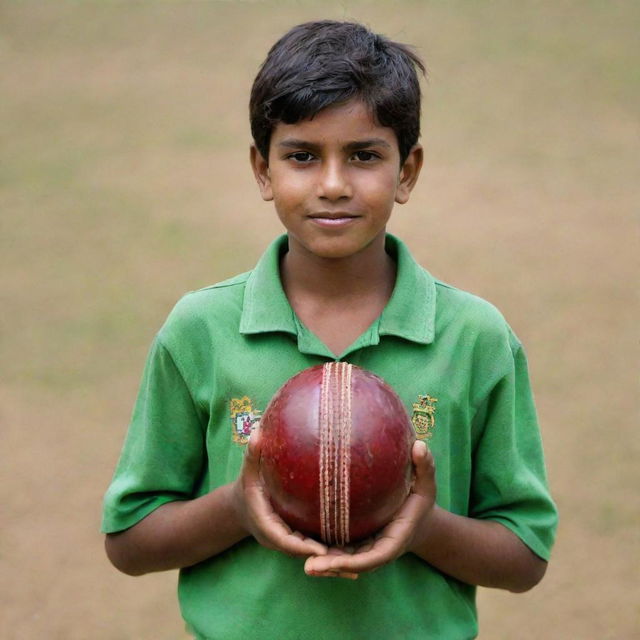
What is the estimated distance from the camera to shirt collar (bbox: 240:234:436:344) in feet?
7.07

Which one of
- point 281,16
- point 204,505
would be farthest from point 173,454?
point 281,16

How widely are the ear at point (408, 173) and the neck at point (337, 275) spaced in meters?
0.09

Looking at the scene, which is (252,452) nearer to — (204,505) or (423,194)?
(204,505)

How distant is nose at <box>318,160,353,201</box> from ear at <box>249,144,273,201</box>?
201 millimetres

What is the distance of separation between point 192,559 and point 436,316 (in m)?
0.63

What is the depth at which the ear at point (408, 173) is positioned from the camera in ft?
7.53

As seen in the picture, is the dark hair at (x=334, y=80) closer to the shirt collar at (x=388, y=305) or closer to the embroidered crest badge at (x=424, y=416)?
the shirt collar at (x=388, y=305)

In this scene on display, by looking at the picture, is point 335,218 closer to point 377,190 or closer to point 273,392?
point 377,190

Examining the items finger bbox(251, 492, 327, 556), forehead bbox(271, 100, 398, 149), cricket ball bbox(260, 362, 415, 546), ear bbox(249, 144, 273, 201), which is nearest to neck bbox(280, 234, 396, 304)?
ear bbox(249, 144, 273, 201)

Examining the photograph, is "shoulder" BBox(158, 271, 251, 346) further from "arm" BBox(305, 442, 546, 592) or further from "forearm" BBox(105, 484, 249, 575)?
"arm" BBox(305, 442, 546, 592)

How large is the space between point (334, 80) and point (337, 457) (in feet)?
2.26

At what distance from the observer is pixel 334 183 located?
2080mm

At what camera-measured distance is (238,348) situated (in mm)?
2170

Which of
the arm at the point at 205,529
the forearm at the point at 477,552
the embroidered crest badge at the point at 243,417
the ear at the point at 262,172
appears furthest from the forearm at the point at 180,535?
the ear at the point at 262,172
